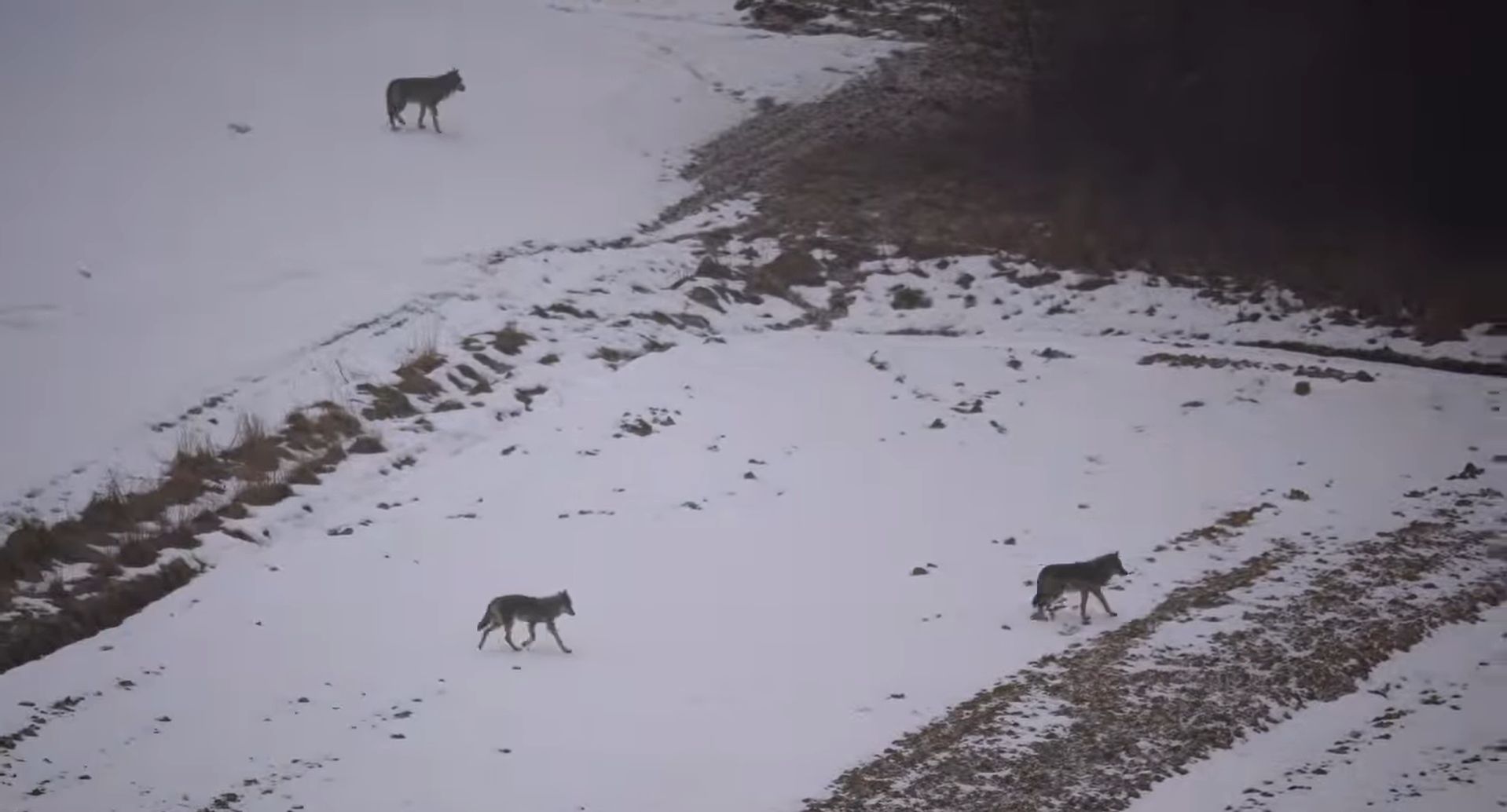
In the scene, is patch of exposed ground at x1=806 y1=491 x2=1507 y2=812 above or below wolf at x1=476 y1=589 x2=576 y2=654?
below

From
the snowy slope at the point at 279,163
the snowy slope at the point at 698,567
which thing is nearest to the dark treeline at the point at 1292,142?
the snowy slope at the point at 698,567

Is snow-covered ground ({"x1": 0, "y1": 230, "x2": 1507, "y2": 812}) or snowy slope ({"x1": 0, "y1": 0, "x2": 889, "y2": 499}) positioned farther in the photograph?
snowy slope ({"x1": 0, "y1": 0, "x2": 889, "y2": 499})

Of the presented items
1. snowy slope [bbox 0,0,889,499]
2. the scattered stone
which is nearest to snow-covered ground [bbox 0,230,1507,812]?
the scattered stone

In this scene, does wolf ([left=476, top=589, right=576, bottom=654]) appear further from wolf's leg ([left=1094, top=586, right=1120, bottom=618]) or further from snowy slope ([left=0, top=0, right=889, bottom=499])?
snowy slope ([left=0, top=0, right=889, bottom=499])

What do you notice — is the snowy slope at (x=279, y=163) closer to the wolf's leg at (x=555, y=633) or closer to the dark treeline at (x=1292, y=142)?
the dark treeline at (x=1292, y=142)

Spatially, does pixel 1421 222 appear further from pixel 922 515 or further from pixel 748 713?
pixel 748 713

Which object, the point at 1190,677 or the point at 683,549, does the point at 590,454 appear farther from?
the point at 1190,677

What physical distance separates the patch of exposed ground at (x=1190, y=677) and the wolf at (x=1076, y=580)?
438mm

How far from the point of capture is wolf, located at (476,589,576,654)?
1332cm

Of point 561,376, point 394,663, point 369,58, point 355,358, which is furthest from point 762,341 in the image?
point 369,58

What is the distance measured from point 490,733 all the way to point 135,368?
9.57m

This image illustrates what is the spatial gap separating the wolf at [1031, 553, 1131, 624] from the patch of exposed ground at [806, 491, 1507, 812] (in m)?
0.44

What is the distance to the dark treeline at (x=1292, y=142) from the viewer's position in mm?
24688

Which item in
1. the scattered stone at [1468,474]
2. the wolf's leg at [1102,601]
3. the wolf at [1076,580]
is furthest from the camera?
the scattered stone at [1468,474]
